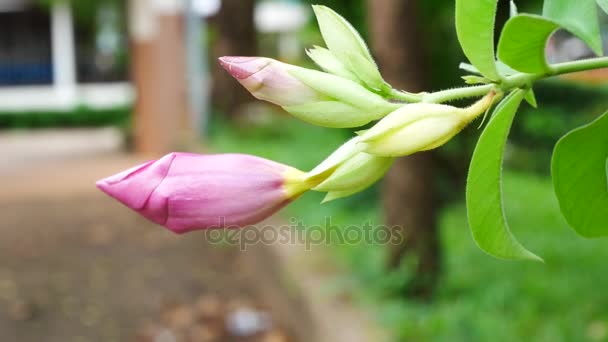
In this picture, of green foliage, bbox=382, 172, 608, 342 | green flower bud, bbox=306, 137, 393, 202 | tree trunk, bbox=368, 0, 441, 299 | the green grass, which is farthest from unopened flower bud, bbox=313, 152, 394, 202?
tree trunk, bbox=368, 0, 441, 299

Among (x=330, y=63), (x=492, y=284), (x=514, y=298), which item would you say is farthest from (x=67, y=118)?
(x=330, y=63)

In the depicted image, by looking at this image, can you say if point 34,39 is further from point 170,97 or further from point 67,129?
point 170,97

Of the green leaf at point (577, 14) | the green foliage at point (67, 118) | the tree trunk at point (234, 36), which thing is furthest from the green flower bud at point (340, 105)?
the green foliage at point (67, 118)

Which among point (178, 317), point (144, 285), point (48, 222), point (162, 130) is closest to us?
point (178, 317)

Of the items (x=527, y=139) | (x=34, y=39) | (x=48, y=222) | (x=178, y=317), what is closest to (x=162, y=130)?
(x=48, y=222)

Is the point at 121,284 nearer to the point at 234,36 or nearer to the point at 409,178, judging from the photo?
the point at 409,178

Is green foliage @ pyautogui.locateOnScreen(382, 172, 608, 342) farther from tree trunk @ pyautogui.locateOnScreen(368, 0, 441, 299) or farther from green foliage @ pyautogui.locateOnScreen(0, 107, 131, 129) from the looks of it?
green foliage @ pyautogui.locateOnScreen(0, 107, 131, 129)

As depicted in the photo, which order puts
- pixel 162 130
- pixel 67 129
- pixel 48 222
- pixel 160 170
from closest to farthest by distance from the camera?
pixel 160 170 < pixel 48 222 < pixel 162 130 < pixel 67 129
